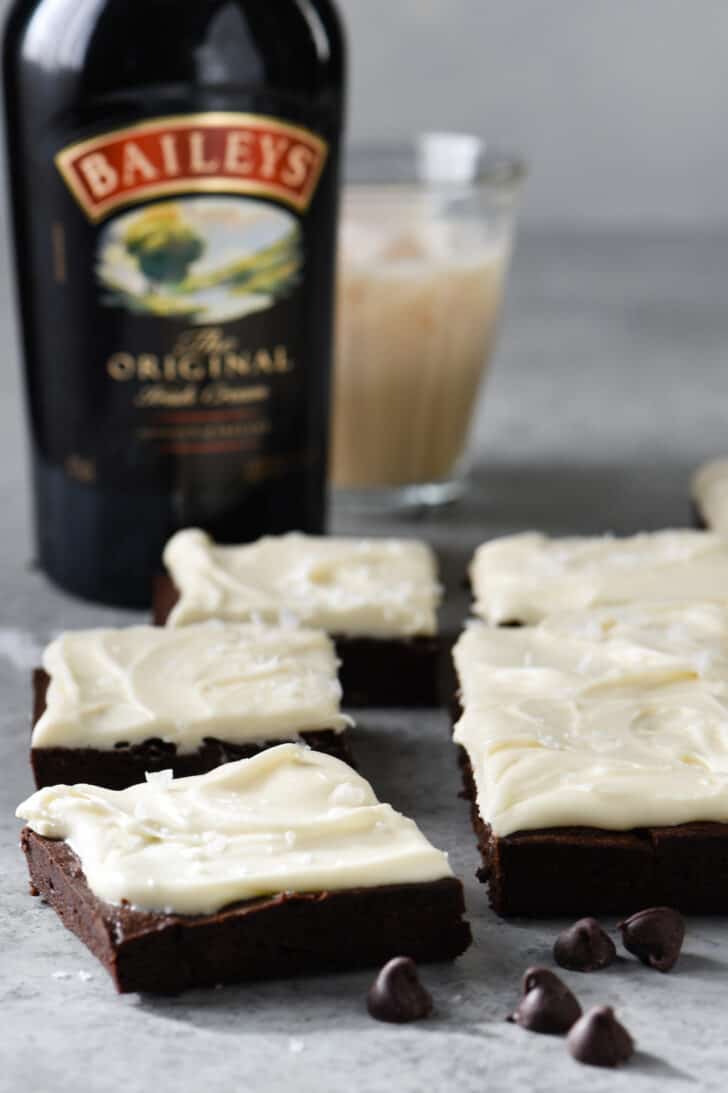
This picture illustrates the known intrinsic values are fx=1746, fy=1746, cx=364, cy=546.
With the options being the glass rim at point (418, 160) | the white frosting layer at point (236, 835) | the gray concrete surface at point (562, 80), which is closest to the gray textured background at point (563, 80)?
the gray concrete surface at point (562, 80)

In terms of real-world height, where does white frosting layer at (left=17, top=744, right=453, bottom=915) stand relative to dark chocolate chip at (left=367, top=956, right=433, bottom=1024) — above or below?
above

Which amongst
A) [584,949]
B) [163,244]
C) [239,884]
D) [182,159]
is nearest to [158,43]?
[182,159]

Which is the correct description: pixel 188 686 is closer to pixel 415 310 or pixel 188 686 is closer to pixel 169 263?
pixel 169 263

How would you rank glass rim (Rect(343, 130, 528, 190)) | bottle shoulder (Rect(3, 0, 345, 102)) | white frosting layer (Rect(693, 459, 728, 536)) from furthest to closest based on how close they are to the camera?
glass rim (Rect(343, 130, 528, 190)) → white frosting layer (Rect(693, 459, 728, 536)) → bottle shoulder (Rect(3, 0, 345, 102))

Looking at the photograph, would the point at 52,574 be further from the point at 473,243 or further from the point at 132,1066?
the point at 132,1066

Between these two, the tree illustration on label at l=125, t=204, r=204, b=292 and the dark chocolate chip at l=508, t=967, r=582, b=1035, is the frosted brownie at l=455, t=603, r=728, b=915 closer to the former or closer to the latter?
the dark chocolate chip at l=508, t=967, r=582, b=1035

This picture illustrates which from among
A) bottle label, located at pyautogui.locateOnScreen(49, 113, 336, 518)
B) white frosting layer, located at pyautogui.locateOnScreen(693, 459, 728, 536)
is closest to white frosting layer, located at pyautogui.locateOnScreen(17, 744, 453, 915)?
bottle label, located at pyautogui.locateOnScreen(49, 113, 336, 518)

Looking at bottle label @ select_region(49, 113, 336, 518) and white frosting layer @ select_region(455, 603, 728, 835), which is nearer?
white frosting layer @ select_region(455, 603, 728, 835)

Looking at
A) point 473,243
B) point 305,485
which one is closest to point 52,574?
point 305,485
